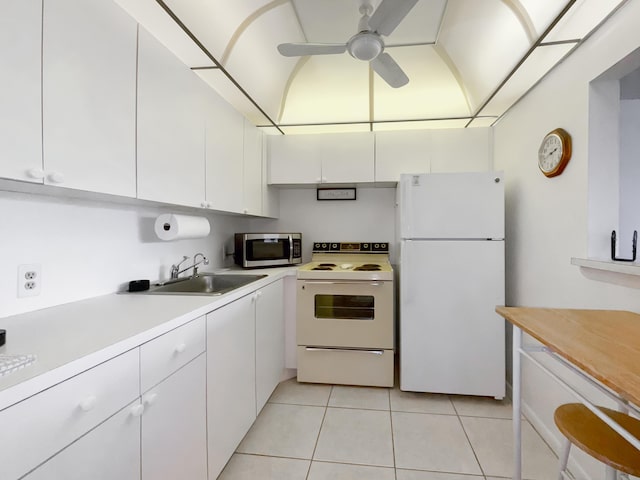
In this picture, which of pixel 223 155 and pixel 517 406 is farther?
pixel 223 155

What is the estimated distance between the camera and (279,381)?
97.2 inches

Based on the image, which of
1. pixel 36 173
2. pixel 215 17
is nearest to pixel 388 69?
pixel 215 17

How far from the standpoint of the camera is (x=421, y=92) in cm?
251

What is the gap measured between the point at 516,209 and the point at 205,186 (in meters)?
2.16

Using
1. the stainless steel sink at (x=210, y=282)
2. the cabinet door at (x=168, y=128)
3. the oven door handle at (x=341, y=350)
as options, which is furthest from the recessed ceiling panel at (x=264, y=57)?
the oven door handle at (x=341, y=350)

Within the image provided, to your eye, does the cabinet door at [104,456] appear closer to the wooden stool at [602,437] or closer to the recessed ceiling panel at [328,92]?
the wooden stool at [602,437]

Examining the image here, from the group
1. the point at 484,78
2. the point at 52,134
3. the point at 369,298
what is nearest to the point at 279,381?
the point at 369,298

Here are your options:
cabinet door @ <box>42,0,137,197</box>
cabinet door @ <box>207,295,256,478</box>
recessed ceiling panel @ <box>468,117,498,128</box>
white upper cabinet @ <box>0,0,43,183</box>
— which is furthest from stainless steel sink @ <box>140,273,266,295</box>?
recessed ceiling panel @ <box>468,117,498,128</box>

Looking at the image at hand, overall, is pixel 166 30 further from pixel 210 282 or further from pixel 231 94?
pixel 210 282

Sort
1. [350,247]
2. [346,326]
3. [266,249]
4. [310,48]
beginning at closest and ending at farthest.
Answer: [310,48] < [346,326] < [266,249] < [350,247]

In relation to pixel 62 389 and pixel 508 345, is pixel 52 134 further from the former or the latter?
pixel 508 345

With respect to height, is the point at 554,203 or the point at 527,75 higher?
the point at 527,75

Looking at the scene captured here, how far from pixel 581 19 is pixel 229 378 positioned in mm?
2352

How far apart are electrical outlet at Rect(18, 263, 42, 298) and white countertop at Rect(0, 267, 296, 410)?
0.26 feet
